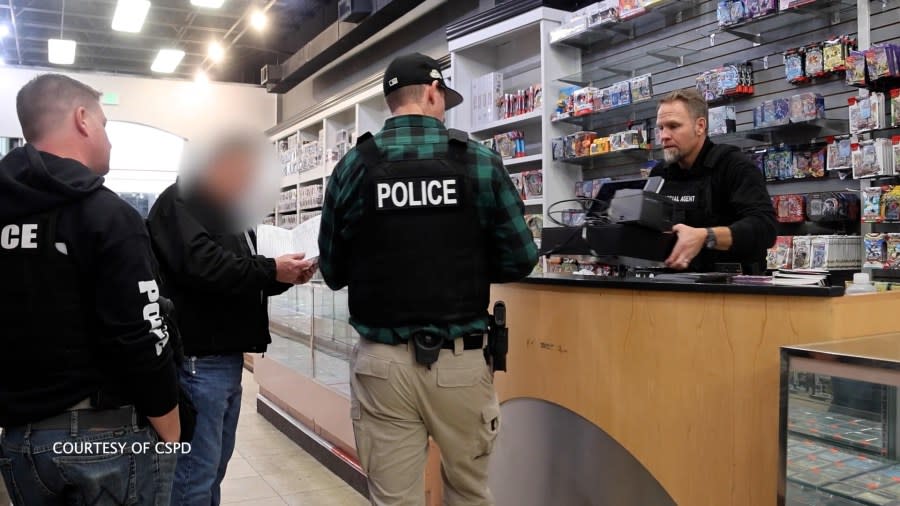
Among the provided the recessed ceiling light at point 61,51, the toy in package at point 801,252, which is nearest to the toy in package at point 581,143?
the toy in package at point 801,252

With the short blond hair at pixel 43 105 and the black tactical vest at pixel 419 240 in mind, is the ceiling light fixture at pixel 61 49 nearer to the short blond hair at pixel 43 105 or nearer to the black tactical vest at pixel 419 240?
the short blond hair at pixel 43 105

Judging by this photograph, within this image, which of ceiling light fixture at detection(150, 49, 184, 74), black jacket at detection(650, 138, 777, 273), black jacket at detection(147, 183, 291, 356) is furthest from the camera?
ceiling light fixture at detection(150, 49, 184, 74)

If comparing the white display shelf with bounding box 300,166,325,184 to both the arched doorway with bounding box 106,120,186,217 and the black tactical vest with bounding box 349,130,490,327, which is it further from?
the arched doorway with bounding box 106,120,186,217

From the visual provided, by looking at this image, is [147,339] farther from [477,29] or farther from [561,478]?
[477,29]

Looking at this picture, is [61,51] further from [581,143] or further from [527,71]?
[581,143]

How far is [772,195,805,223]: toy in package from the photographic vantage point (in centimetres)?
353

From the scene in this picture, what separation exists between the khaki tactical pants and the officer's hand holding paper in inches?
18.5

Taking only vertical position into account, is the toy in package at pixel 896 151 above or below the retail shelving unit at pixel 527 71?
below

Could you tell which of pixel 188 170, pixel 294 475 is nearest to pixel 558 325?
pixel 188 170

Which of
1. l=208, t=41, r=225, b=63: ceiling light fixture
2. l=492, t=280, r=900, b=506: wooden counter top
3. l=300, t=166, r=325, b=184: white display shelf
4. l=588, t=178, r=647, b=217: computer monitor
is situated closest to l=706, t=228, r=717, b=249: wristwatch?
l=588, t=178, r=647, b=217: computer monitor

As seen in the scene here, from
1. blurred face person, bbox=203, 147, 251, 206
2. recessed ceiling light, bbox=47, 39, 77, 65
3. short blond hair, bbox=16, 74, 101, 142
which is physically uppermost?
recessed ceiling light, bbox=47, 39, 77, 65

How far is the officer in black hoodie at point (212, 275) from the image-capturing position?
2.16m

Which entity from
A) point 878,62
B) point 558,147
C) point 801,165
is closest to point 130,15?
point 558,147

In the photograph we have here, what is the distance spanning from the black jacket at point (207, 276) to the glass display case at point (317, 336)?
149 centimetres
